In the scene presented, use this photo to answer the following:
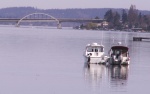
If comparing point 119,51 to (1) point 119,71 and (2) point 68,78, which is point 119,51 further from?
(2) point 68,78

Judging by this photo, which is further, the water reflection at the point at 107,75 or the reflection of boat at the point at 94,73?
the reflection of boat at the point at 94,73

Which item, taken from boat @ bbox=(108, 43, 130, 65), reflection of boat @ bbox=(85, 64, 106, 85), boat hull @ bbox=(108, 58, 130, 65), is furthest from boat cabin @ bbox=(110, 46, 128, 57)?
reflection of boat @ bbox=(85, 64, 106, 85)

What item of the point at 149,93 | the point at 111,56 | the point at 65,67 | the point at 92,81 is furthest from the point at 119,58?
the point at 149,93

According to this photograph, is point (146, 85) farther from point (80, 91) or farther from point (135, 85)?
point (80, 91)

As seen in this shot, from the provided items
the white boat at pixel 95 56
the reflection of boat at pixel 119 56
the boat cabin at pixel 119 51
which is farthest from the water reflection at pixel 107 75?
the boat cabin at pixel 119 51

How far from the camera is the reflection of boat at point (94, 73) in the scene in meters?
36.0

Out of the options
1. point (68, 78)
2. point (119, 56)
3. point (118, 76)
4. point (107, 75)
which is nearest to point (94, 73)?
point (107, 75)

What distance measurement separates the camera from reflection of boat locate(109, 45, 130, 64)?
46969 mm

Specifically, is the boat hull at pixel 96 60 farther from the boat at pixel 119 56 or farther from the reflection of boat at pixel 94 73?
the reflection of boat at pixel 94 73

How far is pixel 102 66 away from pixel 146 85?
11277mm

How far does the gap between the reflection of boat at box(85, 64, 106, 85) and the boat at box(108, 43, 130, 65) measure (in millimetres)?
1320

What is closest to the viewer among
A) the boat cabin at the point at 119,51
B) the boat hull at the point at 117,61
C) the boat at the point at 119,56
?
the boat hull at the point at 117,61

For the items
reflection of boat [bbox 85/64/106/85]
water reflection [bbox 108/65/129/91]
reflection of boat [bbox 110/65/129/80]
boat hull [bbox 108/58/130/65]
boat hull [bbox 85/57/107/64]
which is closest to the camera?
water reflection [bbox 108/65/129/91]

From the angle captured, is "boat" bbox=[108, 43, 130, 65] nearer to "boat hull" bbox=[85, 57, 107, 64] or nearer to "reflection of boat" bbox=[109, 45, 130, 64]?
"reflection of boat" bbox=[109, 45, 130, 64]
